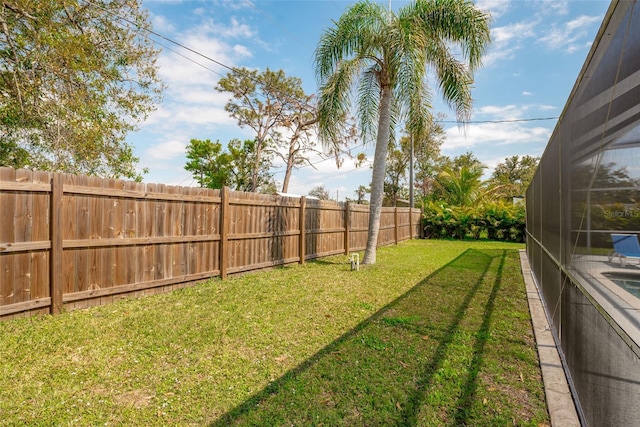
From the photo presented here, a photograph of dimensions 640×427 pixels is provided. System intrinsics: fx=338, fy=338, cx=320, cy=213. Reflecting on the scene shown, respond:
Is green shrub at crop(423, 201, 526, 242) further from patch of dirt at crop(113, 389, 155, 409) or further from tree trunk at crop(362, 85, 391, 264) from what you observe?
patch of dirt at crop(113, 389, 155, 409)

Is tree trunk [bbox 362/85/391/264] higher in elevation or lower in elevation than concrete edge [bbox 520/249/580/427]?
higher

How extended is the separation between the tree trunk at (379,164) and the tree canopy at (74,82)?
218 inches

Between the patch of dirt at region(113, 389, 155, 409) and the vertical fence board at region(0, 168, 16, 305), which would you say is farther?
the vertical fence board at region(0, 168, 16, 305)

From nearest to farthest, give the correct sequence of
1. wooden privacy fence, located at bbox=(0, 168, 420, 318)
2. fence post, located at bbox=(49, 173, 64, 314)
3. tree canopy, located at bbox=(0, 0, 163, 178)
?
wooden privacy fence, located at bbox=(0, 168, 420, 318) → fence post, located at bbox=(49, 173, 64, 314) → tree canopy, located at bbox=(0, 0, 163, 178)

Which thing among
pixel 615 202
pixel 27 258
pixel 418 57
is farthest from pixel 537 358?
pixel 418 57

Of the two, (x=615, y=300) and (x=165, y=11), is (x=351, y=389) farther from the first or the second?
(x=165, y=11)

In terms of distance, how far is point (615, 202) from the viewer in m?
1.44

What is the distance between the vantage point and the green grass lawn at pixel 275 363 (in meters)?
2.25

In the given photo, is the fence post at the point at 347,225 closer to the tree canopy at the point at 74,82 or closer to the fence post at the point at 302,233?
the fence post at the point at 302,233

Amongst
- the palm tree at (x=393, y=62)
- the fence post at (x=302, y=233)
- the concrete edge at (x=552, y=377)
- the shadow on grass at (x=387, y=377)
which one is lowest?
the shadow on grass at (x=387, y=377)

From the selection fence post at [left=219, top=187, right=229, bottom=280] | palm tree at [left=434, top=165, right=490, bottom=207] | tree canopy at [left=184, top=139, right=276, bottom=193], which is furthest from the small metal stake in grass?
tree canopy at [left=184, top=139, right=276, bottom=193]

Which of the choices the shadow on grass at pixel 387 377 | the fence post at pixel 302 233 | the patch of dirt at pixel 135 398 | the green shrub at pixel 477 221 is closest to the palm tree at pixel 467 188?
the green shrub at pixel 477 221

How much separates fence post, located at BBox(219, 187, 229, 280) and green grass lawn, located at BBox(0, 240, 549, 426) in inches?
35.2

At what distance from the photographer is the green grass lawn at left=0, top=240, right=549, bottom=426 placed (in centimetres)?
225
